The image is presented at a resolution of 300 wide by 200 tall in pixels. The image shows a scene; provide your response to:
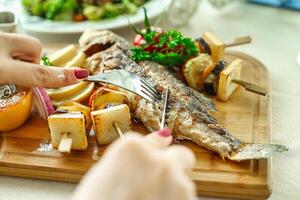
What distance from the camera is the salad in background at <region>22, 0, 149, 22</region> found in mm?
2273

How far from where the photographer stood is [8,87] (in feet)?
5.09

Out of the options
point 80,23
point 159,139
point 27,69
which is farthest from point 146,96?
point 80,23

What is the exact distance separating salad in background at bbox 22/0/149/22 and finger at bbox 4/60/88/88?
2.48 feet

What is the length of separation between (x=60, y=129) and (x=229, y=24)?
4.30 ft

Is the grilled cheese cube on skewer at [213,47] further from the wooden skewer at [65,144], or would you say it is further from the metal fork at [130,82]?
the wooden skewer at [65,144]

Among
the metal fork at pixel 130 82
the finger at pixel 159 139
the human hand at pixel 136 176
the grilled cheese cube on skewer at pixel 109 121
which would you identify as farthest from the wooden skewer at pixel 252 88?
the human hand at pixel 136 176

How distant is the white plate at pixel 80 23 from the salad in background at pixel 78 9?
4 centimetres

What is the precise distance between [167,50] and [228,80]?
263 millimetres

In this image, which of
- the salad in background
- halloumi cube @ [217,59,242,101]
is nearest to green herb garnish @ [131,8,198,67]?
halloumi cube @ [217,59,242,101]

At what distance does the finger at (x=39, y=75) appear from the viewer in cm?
149

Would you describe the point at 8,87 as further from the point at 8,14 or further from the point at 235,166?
the point at 235,166

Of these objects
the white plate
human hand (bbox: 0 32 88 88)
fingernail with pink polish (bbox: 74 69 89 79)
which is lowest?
the white plate

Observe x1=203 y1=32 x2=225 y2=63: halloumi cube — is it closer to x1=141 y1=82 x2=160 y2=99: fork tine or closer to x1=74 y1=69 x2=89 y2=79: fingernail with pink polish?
x1=141 y1=82 x2=160 y2=99: fork tine

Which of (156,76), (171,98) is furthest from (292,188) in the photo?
(156,76)
